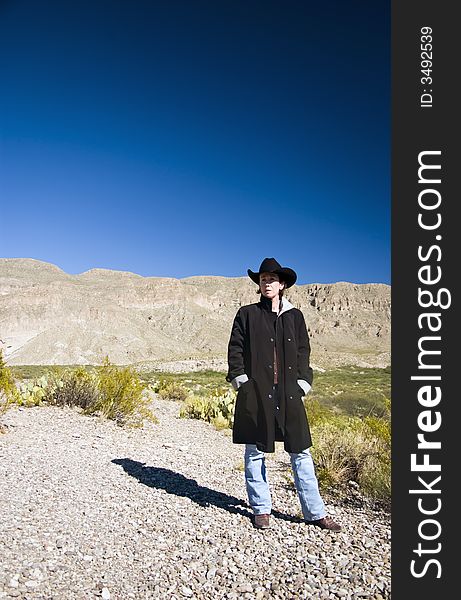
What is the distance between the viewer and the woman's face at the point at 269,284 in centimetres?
432

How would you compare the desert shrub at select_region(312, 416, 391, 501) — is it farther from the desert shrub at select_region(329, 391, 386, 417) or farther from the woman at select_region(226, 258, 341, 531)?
the desert shrub at select_region(329, 391, 386, 417)

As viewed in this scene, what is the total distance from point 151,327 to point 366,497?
3014 inches

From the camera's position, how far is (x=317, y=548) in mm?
3775

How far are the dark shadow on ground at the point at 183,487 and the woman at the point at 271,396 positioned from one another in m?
0.40

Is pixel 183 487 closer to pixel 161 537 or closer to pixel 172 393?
pixel 161 537

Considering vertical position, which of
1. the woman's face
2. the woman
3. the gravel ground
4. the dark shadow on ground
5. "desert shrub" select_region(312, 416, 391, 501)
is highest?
the woman's face

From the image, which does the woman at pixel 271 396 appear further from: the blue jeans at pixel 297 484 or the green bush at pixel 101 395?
the green bush at pixel 101 395

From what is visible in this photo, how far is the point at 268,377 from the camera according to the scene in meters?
4.21

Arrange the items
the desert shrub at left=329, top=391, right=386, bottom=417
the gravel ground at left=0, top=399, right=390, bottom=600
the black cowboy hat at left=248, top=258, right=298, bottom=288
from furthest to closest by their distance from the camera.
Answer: the desert shrub at left=329, top=391, right=386, bottom=417, the black cowboy hat at left=248, top=258, right=298, bottom=288, the gravel ground at left=0, top=399, right=390, bottom=600

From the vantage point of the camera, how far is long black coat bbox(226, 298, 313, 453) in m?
4.14

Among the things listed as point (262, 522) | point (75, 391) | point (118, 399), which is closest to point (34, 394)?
point (75, 391)

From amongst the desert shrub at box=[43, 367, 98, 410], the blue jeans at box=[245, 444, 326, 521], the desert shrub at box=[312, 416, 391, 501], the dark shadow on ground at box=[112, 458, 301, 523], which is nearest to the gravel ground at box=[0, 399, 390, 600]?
the dark shadow on ground at box=[112, 458, 301, 523]

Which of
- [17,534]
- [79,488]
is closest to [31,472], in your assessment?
[79,488]

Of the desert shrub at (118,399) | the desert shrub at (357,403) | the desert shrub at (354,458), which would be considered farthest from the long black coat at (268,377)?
the desert shrub at (357,403)
